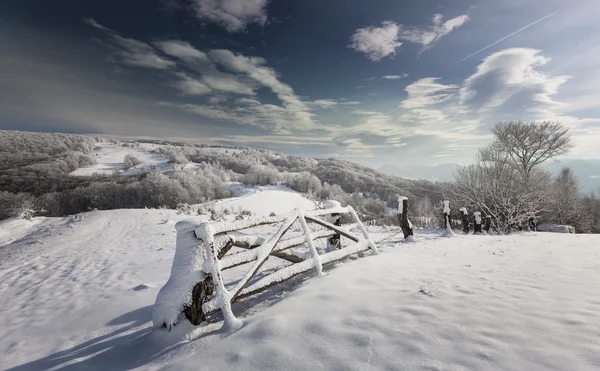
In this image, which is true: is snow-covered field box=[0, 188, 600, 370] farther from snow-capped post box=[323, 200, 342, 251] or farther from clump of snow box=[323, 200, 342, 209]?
clump of snow box=[323, 200, 342, 209]

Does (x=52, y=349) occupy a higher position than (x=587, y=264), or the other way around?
(x=587, y=264)

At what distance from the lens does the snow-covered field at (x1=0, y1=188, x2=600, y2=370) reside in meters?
2.24

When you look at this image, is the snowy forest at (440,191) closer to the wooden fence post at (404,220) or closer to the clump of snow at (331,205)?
the wooden fence post at (404,220)

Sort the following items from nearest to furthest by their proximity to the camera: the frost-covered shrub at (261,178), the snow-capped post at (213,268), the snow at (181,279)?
the snow at (181,279) < the snow-capped post at (213,268) < the frost-covered shrub at (261,178)

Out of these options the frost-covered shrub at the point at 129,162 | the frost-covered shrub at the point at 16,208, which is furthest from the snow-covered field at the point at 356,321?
the frost-covered shrub at the point at 129,162

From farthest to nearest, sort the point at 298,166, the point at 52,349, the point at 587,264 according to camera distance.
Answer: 1. the point at 298,166
2. the point at 587,264
3. the point at 52,349

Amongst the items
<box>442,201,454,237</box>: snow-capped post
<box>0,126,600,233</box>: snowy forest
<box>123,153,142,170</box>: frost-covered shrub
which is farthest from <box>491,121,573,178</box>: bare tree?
<box>123,153,142,170</box>: frost-covered shrub

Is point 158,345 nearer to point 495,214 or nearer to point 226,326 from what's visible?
point 226,326

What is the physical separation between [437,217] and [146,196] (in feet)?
113

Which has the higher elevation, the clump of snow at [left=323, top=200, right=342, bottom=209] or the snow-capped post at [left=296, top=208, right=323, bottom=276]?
the clump of snow at [left=323, top=200, right=342, bottom=209]

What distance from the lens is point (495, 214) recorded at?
17.0m

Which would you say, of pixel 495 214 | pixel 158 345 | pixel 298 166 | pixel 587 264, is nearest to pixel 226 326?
pixel 158 345

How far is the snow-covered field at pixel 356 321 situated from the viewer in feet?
7.34

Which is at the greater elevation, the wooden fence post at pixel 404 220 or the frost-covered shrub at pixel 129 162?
the frost-covered shrub at pixel 129 162
